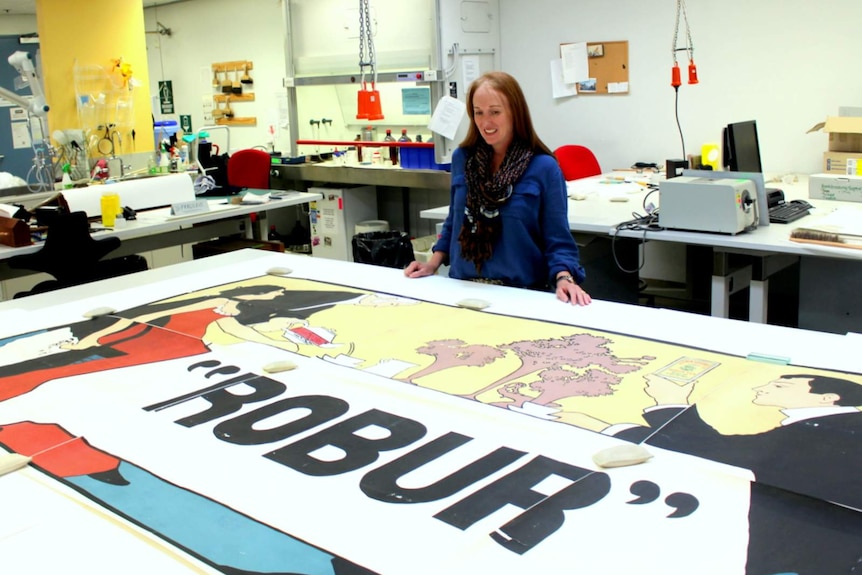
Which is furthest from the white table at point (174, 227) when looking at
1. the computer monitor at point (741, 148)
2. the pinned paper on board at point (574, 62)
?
the computer monitor at point (741, 148)

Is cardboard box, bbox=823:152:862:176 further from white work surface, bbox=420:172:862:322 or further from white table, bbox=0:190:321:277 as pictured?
white table, bbox=0:190:321:277

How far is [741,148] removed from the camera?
3.44 metres

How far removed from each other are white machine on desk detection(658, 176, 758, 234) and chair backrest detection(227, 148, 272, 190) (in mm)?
3090

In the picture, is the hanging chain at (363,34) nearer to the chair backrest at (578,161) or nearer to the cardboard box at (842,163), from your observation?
the chair backrest at (578,161)

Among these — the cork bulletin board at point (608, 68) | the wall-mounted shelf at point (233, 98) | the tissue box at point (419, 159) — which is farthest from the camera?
the wall-mounted shelf at point (233, 98)

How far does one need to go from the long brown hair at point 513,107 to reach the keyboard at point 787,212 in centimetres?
131

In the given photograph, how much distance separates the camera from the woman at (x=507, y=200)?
2.51 metres

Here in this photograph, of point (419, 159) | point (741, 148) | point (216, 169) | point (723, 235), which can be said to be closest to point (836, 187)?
point (741, 148)

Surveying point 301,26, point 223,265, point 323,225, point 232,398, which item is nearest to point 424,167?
point 323,225

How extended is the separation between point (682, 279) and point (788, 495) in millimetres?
4295

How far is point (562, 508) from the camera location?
1209 mm

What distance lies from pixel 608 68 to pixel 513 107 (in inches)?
128

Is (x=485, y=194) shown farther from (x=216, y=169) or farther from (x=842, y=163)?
(x=216, y=169)

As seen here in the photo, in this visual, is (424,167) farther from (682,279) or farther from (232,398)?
(232,398)
